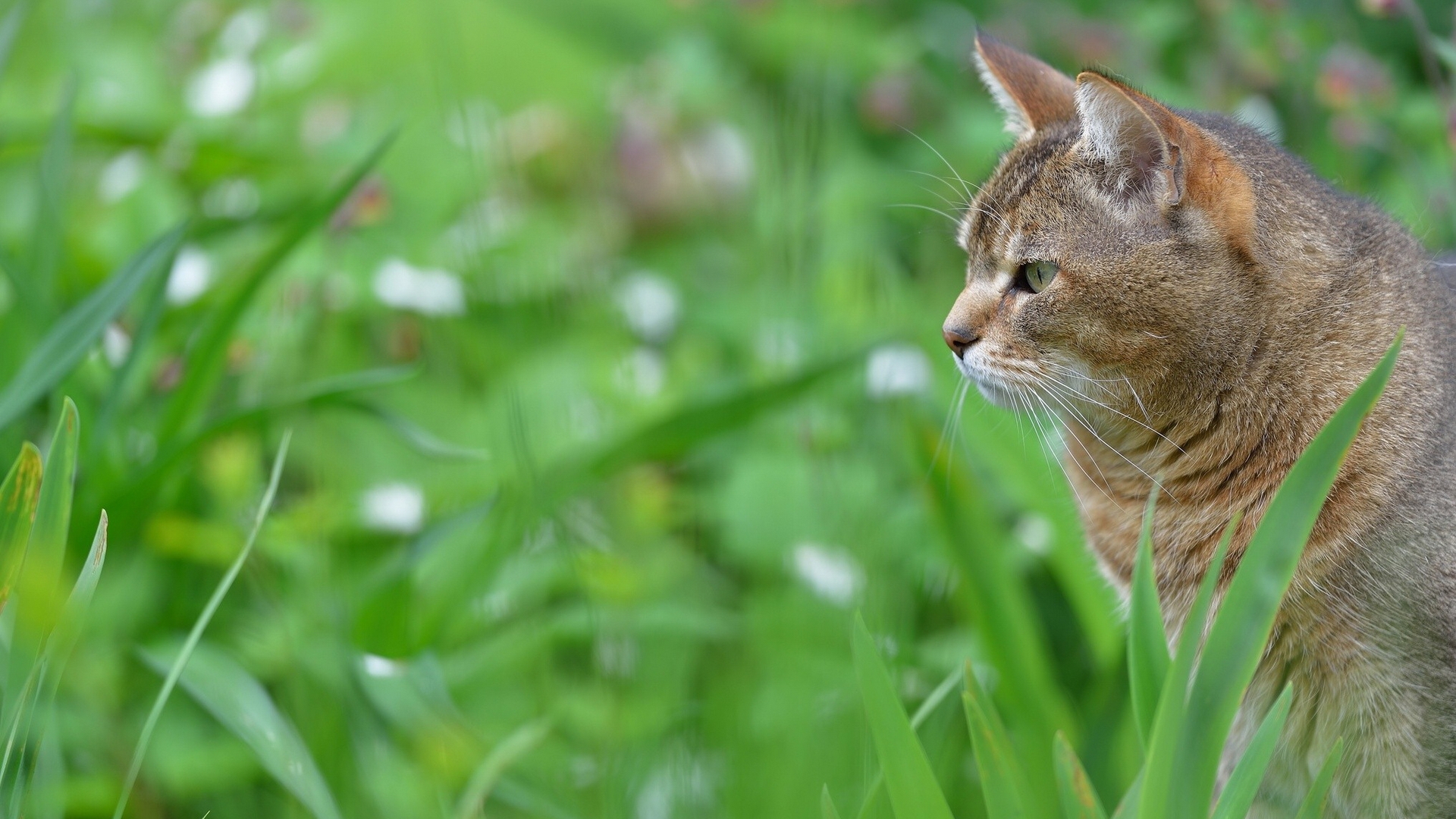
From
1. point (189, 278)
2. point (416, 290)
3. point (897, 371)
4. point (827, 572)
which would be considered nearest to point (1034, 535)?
point (897, 371)

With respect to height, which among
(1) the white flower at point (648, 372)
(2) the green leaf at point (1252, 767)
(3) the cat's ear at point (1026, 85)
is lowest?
(1) the white flower at point (648, 372)

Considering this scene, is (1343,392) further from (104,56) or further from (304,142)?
(104,56)

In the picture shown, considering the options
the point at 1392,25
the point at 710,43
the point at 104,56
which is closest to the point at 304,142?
the point at 104,56

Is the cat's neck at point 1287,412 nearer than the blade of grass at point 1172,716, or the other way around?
the blade of grass at point 1172,716

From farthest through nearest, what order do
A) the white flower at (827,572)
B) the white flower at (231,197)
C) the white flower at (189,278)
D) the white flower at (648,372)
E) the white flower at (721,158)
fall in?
the white flower at (721,158)
the white flower at (231,197)
the white flower at (648,372)
the white flower at (189,278)
the white flower at (827,572)

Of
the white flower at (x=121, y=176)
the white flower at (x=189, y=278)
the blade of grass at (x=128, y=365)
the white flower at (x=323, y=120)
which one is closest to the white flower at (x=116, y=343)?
the white flower at (x=189, y=278)

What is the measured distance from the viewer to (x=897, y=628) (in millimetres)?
1325

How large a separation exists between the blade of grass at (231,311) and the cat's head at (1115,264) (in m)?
0.90

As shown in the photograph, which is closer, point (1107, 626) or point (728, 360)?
point (1107, 626)

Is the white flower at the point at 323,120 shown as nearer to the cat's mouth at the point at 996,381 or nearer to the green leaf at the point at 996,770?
the cat's mouth at the point at 996,381

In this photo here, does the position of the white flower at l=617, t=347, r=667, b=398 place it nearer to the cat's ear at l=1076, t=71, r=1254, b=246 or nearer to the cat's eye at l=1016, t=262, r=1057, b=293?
the cat's eye at l=1016, t=262, r=1057, b=293

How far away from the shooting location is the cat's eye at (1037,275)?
4.38ft

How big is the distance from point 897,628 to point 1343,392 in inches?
20.9

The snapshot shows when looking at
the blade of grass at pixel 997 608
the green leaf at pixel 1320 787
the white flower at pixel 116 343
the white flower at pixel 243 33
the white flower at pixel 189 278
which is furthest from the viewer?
the white flower at pixel 243 33
